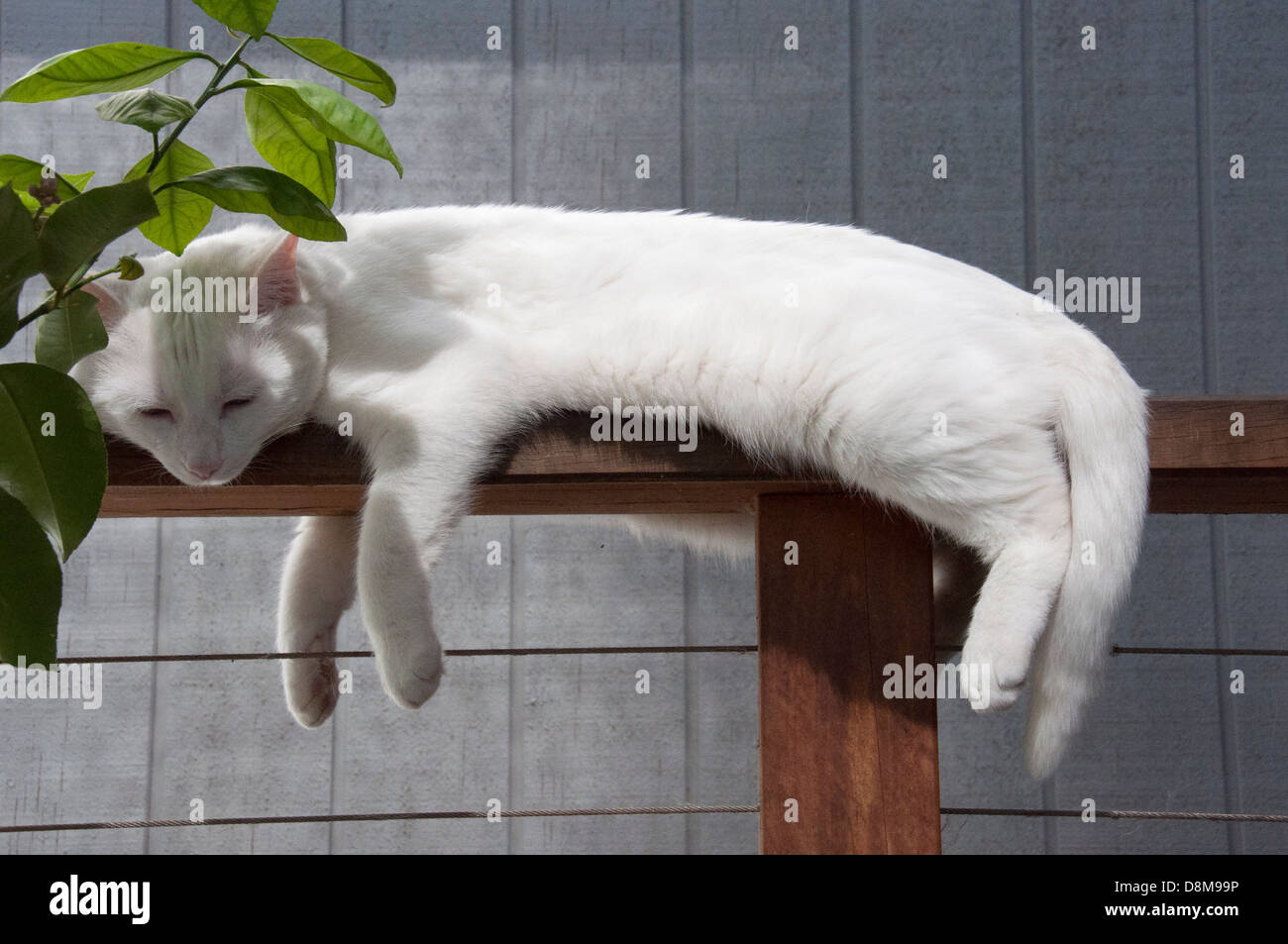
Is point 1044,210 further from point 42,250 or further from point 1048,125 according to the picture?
point 42,250

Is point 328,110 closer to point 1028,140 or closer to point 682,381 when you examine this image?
point 682,381

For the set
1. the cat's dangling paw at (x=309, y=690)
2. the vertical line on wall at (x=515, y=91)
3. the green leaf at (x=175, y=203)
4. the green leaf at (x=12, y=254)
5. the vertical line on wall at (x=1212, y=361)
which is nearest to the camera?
the green leaf at (x=12, y=254)

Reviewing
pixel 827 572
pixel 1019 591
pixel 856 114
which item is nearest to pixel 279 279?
pixel 827 572

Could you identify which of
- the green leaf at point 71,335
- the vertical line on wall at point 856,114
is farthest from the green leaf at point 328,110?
the vertical line on wall at point 856,114

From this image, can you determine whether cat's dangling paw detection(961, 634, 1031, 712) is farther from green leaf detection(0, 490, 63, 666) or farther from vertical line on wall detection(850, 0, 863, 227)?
vertical line on wall detection(850, 0, 863, 227)

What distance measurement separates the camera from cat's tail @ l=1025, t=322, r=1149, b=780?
3.31 feet

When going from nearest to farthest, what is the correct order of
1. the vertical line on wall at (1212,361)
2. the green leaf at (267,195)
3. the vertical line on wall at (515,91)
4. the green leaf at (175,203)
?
the green leaf at (267,195) < the green leaf at (175,203) < the vertical line on wall at (1212,361) < the vertical line on wall at (515,91)

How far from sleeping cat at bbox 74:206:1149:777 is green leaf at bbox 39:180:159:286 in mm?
357

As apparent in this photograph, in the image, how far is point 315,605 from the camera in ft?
4.39

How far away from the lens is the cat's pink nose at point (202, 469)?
3.51ft

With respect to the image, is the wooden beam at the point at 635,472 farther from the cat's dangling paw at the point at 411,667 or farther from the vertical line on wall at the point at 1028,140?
the vertical line on wall at the point at 1028,140

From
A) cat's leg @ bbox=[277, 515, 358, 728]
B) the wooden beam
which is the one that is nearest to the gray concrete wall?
cat's leg @ bbox=[277, 515, 358, 728]

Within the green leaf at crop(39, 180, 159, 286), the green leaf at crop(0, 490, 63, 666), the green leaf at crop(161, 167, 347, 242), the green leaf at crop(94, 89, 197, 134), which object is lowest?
the green leaf at crop(0, 490, 63, 666)

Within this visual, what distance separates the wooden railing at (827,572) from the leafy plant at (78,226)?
1.12 feet
